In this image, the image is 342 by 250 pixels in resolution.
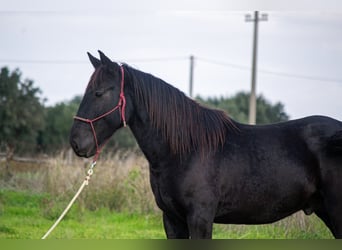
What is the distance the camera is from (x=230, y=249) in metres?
2.58

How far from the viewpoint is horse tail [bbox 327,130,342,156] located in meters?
4.30

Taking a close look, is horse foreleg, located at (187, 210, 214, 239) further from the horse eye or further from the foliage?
the foliage

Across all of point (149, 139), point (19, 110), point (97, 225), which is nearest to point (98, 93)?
point (149, 139)

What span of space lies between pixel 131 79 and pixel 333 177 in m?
1.85

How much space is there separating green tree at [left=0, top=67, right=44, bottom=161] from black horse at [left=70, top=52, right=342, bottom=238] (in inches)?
842

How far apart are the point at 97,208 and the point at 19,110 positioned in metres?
17.7

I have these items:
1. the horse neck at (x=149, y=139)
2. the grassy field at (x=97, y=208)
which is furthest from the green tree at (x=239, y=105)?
the horse neck at (x=149, y=139)

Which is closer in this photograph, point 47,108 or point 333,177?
point 333,177

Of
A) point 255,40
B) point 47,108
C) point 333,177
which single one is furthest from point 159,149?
point 47,108

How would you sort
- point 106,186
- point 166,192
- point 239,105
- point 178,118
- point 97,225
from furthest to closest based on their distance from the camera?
point 239,105 < point 106,186 < point 97,225 < point 178,118 < point 166,192

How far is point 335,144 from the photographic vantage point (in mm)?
4336

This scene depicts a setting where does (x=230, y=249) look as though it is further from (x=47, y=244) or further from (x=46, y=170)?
(x=46, y=170)

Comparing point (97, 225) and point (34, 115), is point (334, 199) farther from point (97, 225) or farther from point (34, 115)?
point (34, 115)

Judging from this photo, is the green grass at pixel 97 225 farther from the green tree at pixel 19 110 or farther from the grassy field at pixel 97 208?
the green tree at pixel 19 110
